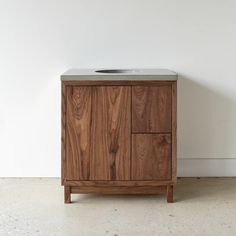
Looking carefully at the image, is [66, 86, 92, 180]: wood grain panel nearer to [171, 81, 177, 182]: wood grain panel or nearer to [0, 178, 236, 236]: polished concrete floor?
[0, 178, 236, 236]: polished concrete floor

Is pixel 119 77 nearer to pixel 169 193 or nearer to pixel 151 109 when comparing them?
pixel 151 109

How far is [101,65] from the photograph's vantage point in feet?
8.71

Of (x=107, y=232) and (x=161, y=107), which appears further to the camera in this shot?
(x=161, y=107)

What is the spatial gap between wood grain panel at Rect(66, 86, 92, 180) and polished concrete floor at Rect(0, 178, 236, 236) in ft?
0.56

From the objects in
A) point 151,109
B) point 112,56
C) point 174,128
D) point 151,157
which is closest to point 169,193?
point 151,157

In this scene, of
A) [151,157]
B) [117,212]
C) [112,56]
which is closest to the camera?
[117,212]

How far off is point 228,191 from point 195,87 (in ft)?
2.01

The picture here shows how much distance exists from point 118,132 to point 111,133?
3 cm

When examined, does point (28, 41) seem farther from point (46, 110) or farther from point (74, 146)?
point (74, 146)

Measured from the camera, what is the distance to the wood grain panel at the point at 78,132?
224 cm

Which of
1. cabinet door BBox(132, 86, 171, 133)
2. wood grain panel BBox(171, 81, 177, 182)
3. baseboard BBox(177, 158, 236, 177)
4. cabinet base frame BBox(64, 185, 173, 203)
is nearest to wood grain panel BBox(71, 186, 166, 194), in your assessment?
cabinet base frame BBox(64, 185, 173, 203)

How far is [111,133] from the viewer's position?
89.1 inches

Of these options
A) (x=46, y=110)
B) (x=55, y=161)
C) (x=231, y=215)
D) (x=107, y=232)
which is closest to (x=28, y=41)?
(x=46, y=110)

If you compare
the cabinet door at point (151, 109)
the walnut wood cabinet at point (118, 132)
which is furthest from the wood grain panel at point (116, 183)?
the cabinet door at point (151, 109)
